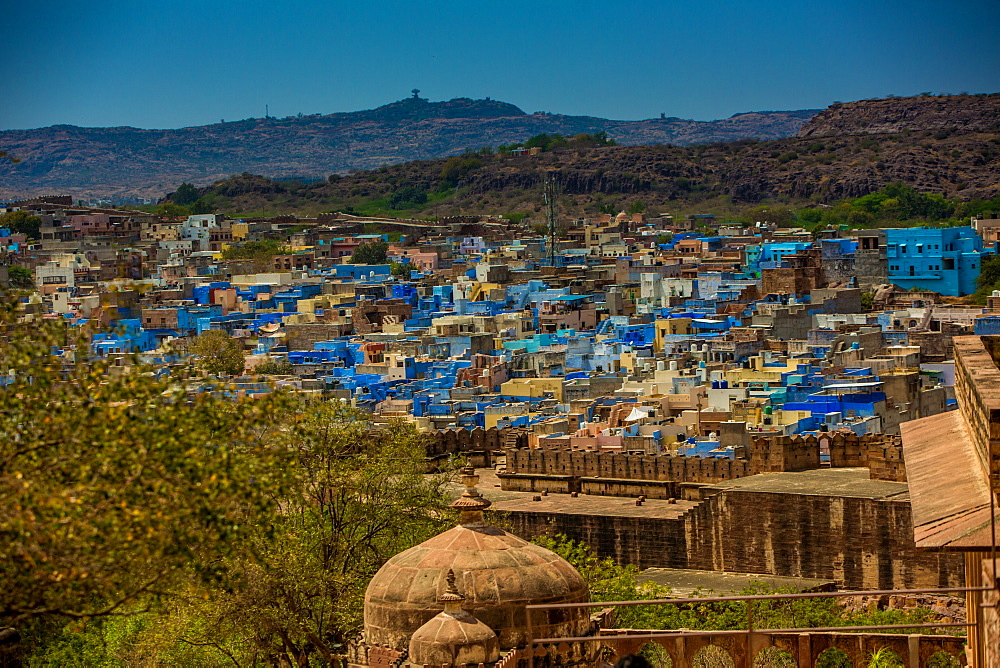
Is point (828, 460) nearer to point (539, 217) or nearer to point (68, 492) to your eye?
point (68, 492)

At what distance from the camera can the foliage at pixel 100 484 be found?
659 centimetres

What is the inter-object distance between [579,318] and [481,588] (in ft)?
125

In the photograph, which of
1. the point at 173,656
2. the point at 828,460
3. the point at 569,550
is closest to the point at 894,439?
the point at 828,460

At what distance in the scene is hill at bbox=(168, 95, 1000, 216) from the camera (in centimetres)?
9494

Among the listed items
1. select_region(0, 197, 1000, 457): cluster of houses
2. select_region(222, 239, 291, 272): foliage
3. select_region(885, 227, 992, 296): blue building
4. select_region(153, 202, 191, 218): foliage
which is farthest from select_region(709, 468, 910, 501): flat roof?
select_region(153, 202, 191, 218): foliage

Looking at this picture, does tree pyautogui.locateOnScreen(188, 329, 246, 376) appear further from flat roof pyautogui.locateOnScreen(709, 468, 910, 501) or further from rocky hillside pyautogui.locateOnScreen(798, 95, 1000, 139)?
rocky hillside pyautogui.locateOnScreen(798, 95, 1000, 139)

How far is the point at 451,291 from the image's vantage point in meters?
57.1

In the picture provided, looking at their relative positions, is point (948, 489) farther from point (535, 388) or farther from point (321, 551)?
point (535, 388)

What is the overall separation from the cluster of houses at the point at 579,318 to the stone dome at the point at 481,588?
26.9 feet

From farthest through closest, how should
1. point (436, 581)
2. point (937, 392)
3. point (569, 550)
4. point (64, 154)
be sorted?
point (64, 154) → point (937, 392) → point (569, 550) → point (436, 581)

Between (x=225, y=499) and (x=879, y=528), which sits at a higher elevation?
(x=225, y=499)

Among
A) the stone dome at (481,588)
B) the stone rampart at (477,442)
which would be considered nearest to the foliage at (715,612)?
the stone dome at (481,588)

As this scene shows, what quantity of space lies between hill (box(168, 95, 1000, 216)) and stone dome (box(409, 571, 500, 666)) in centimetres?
8012

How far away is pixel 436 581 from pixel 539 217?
3565 inches
